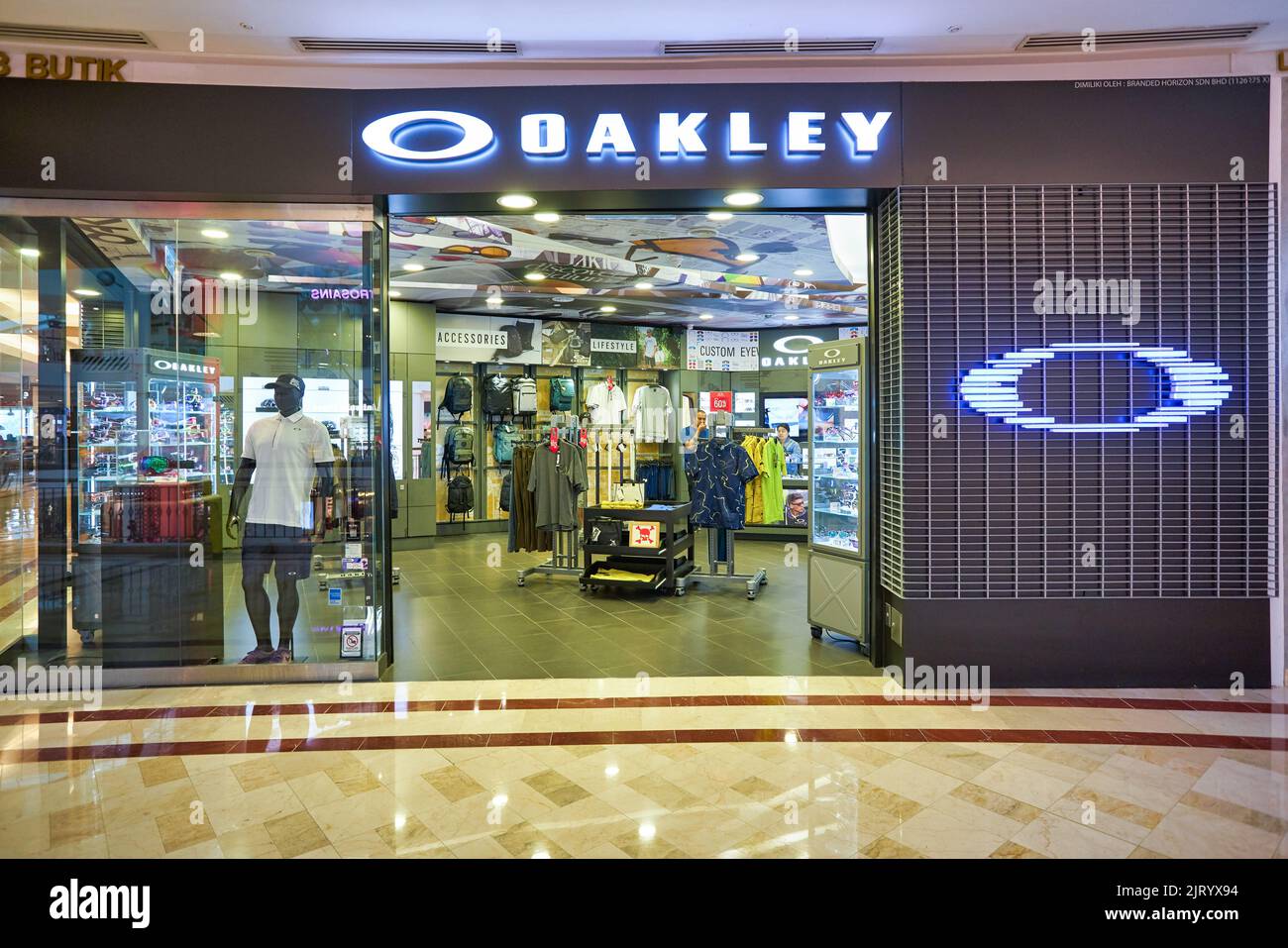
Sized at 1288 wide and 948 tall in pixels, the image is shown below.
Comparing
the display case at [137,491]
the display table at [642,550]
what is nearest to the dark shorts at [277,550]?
the display case at [137,491]

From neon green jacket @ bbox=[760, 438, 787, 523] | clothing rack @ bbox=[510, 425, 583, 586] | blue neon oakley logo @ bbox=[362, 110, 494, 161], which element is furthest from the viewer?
neon green jacket @ bbox=[760, 438, 787, 523]

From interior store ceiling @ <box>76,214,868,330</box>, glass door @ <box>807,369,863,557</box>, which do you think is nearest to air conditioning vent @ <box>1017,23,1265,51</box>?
interior store ceiling @ <box>76,214,868,330</box>

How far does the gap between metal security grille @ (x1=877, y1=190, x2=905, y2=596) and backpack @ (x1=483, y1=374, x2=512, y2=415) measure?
7.12 m

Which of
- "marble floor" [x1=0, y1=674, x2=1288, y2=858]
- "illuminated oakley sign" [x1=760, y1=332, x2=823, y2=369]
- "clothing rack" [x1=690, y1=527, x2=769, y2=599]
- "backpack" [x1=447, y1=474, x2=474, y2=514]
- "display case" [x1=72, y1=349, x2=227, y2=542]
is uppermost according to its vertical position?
"illuminated oakley sign" [x1=760, y1=332, x2=823, y2=369]

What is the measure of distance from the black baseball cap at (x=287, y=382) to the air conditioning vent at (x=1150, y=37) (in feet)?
16.0

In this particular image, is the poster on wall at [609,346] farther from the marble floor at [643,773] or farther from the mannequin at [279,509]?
the marble floor at [643,773]

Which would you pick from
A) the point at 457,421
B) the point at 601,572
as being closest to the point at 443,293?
the point at 457,421

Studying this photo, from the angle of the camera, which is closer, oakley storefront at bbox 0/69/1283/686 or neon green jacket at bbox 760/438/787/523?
oakley storefront at bbox 0/69/1283/686

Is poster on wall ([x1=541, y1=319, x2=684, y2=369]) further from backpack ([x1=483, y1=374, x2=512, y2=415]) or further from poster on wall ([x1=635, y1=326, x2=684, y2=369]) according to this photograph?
backpack ([x1=483, y1=374, x2=512, y2=415])

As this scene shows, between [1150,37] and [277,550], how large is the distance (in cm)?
612

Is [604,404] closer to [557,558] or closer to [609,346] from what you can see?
[609,346]

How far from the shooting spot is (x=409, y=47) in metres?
4.30

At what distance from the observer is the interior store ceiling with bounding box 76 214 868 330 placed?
4441mm

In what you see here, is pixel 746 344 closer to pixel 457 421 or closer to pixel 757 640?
pixel 457 421
